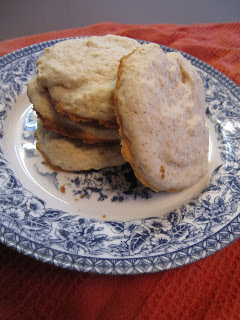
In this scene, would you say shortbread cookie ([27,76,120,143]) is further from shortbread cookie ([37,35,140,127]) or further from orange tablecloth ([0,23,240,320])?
orange tablecloth ([0,23,240,320])

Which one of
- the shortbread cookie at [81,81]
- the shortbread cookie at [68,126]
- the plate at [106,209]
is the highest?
the shortbread cookie at [81,81]

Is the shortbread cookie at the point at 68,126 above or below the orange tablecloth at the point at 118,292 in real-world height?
above

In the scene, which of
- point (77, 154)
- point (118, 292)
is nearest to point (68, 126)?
point (77, 154)

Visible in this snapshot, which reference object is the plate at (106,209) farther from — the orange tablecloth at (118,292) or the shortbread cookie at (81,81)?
the shortbread cookie at (81,81)

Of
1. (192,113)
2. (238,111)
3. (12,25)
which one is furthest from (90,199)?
(12,25)

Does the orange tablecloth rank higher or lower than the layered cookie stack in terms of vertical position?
lower

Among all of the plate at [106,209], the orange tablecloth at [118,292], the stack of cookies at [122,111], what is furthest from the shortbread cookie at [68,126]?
the orange tablecloth at [118,292]

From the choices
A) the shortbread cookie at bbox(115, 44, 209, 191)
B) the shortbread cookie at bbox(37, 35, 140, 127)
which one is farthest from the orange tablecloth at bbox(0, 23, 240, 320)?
the shortbread cookie at bbox(37, 35, 140, 127)

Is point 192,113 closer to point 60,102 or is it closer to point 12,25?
point 60,102
